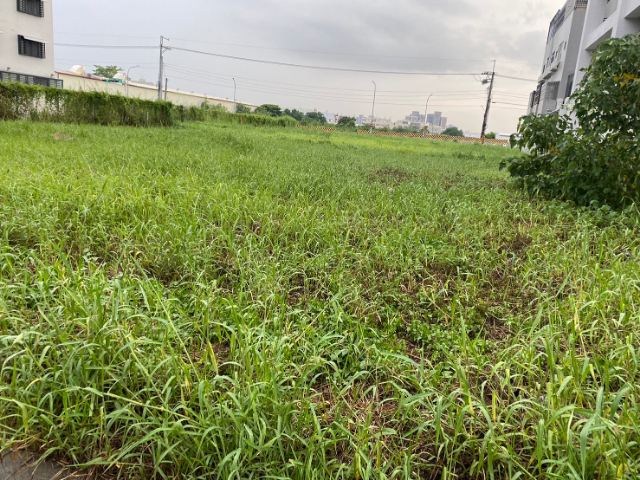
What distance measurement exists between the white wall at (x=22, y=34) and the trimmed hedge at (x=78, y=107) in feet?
53.5

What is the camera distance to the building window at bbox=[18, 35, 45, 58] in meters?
25.4

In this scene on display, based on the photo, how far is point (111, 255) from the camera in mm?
3053

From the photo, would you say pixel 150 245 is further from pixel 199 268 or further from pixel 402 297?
pixel 402 297

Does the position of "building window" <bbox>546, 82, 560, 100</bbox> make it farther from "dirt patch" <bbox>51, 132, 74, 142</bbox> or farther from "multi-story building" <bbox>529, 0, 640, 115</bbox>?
"dirt patch" <bbox>51, 132, 74, 142</bbox>

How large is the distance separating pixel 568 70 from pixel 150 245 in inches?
1089

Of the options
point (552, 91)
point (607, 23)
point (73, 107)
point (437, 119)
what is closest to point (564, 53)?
point (552, 91)

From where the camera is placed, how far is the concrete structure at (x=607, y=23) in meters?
11.7

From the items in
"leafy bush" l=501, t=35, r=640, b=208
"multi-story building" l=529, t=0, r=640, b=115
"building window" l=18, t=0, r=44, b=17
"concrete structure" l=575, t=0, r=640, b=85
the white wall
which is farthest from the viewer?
"building window" l=18, t=0, r=44, b=17

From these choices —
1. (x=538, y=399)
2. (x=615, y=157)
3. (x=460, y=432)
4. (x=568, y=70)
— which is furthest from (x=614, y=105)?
(x=568, y=70)

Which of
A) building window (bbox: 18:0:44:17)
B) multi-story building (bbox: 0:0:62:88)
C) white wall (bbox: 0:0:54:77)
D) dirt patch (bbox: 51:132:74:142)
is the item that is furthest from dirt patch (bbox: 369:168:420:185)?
building window (bbox: 18:0:44:17)

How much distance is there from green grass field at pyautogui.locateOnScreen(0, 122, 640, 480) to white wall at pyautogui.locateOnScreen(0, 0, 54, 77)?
2741cm

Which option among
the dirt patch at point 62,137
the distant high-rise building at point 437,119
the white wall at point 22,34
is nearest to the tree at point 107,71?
the white wall at point 22,34

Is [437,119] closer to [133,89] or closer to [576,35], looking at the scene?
[133,89]

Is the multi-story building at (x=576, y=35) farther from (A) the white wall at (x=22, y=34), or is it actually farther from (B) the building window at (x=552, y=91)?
(A) the white wall at (x=22, y=34)
